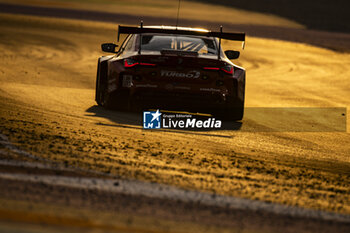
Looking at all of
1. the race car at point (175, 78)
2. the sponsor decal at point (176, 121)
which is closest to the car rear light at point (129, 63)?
the race car at point (175, 78)

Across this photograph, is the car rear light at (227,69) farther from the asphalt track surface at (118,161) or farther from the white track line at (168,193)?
the white track line at (168,193)

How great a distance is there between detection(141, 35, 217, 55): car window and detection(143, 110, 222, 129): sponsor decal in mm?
966

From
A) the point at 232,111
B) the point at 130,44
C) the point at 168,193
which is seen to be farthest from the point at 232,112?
the point at 168,193

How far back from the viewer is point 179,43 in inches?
450

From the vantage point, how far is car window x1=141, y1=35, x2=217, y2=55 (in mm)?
11102

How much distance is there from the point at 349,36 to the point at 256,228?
35.4 metres

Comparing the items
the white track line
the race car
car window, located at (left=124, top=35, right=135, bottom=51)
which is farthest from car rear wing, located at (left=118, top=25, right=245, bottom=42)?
the white track line

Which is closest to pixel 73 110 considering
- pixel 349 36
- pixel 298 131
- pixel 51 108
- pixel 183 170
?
pixel 51 108

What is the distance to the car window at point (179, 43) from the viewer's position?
36.4 feet

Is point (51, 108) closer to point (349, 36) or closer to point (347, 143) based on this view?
point (347, 143)

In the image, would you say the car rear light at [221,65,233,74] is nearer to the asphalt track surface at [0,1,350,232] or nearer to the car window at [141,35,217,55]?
the car window at [141,35,217,55]

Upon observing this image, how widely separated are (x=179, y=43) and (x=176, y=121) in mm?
1199

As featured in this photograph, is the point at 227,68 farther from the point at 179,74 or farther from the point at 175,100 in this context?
the point at 175,100

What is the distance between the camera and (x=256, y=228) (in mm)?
5426
